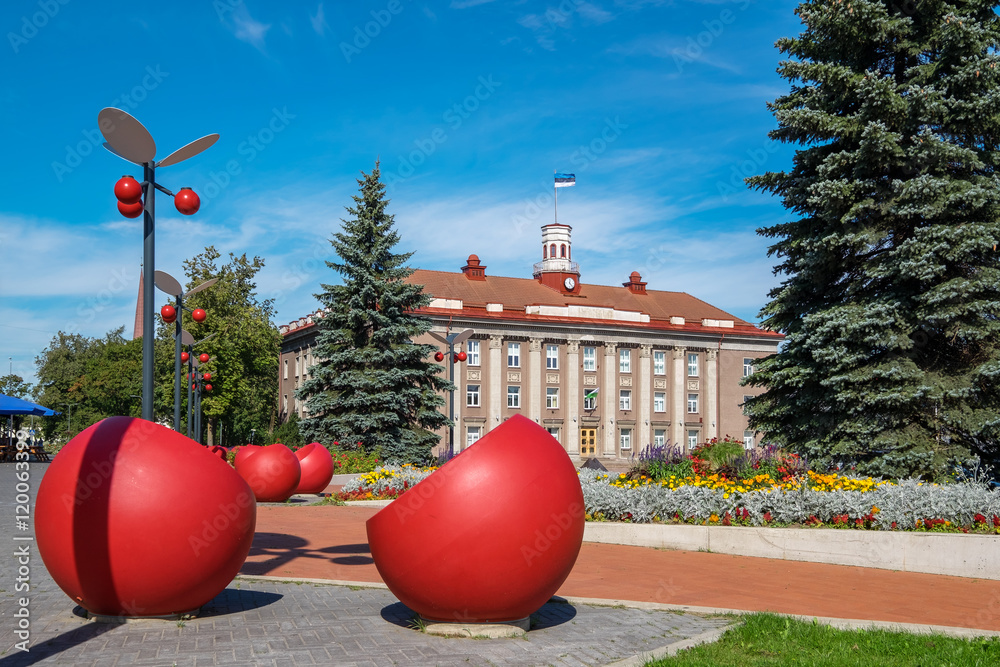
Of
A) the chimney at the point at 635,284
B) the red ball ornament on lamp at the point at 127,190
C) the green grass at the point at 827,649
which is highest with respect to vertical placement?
the chimney at the point at 635,284

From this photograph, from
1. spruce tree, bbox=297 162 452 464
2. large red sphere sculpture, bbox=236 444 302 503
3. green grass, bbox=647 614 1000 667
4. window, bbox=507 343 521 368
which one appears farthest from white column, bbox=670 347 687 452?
green grass, bbox=647 614 1000 667

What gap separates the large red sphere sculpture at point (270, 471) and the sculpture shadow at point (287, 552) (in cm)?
504

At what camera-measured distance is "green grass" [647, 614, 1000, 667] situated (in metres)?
6.00

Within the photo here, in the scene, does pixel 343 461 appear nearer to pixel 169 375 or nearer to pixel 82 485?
pixel 82 485

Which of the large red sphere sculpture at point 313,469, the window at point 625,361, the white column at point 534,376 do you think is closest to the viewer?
the large red sphere sculpture at point 313,469

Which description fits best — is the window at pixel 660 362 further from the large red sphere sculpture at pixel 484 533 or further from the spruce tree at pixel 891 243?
the large red sphere sculpture at pixel 484 533

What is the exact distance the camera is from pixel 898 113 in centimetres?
1631

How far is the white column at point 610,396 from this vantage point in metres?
60.9

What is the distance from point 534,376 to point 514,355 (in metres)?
2.12

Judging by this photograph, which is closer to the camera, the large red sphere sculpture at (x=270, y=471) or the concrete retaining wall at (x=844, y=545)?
the concrete retaining wall at (x=844, y=545)

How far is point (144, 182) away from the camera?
10039mm

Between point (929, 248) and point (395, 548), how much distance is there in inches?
515

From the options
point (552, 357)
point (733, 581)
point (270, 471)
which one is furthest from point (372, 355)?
point (552, 357)

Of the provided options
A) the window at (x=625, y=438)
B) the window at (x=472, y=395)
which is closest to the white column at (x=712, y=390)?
the window at (x=625, y=438)
